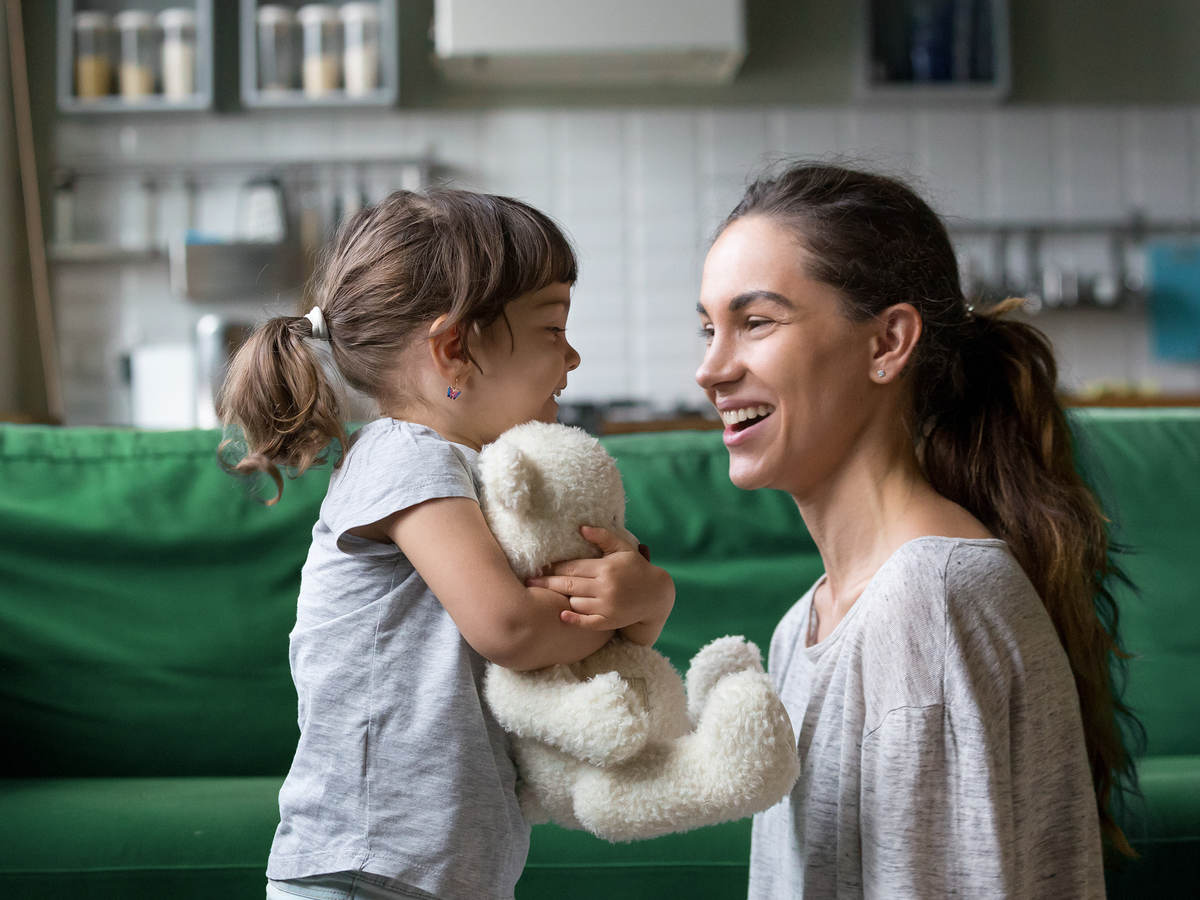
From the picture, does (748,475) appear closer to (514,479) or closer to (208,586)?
(514,479)

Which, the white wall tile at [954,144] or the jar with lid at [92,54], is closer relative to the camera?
the jar with lid at [92,54]

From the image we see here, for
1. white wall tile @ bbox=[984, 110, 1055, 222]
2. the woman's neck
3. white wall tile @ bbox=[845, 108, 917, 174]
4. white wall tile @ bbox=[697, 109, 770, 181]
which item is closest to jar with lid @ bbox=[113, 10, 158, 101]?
white wall tile @ bbox=[697, 109, 770, 181]

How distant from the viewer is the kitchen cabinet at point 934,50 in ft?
15.1

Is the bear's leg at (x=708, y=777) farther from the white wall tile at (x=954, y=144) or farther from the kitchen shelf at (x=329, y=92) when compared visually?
the white wall tile at (x=954, y=144)

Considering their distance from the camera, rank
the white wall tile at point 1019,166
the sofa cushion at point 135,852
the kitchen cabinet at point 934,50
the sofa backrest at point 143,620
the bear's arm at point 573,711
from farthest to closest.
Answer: the white wall tile at point 1019,166 → the kitchen cabinet at point 934,50 → the sofa backrest at point 143,620 → the sofa cushion at point 135,852 → the bear's arm at point 573,711

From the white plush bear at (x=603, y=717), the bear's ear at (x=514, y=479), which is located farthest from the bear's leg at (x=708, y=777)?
the bear's ear at (x=514, y=479)

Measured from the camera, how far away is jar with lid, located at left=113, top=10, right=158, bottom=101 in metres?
4.47

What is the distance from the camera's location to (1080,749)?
1.06 m

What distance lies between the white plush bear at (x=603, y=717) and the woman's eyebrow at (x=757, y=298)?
0.28 metres

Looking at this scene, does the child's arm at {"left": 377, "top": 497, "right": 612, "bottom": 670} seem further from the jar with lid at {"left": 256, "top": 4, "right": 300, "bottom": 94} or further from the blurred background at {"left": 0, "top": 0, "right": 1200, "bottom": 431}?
the jar with lid at {"left": 256, "top": 4, "right": 300, "bottom": 94}

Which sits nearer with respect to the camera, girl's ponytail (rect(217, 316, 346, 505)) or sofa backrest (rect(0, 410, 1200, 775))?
girl's ponytail (rect(217, 316, 346, 505))

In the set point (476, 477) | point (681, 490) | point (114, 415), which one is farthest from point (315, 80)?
point (476, 477)

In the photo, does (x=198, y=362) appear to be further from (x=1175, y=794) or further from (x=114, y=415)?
(x=1175, y=794)

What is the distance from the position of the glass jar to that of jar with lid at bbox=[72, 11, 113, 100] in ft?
0.70
